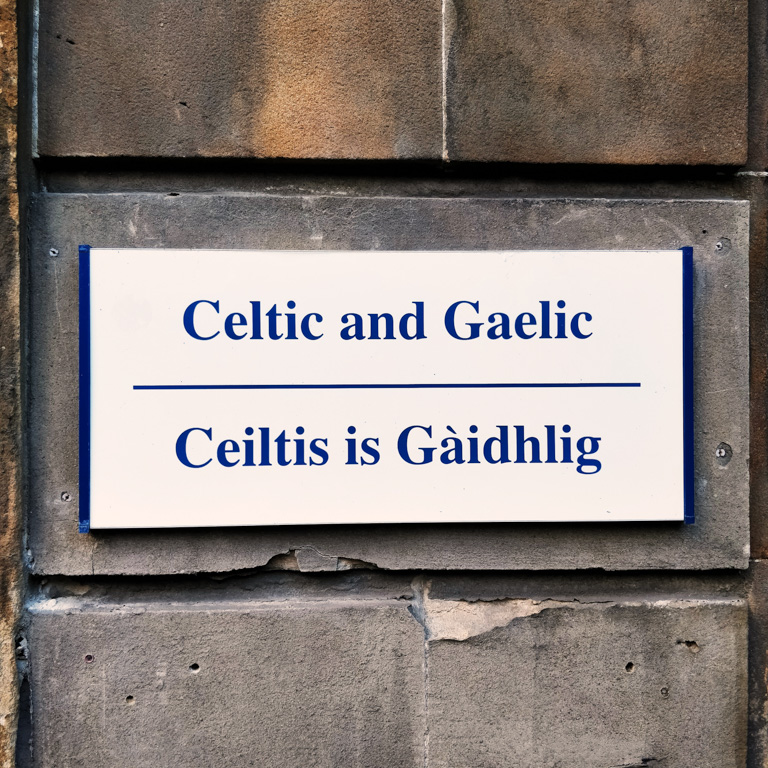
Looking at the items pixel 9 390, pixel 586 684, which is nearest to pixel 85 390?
pixel 9 390

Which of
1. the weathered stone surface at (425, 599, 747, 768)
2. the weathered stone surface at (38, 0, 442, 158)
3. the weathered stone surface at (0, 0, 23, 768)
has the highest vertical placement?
the weathered stone surface at (38, 0, 442, 158)

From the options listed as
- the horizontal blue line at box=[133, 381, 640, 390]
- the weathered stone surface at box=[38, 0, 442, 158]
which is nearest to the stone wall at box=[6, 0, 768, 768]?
the weathered stone surface at box=[38, 0, 442, 158]

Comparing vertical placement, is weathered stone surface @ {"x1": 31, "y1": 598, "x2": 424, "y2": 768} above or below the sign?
below

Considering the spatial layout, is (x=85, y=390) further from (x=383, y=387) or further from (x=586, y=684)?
(x=586, y=684)

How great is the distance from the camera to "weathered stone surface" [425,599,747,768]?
6.52 ft

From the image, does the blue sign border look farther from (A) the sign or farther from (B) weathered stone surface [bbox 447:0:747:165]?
(B) weathered stone surface [bbox 447:0:747:165]

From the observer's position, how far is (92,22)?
6.42 feet

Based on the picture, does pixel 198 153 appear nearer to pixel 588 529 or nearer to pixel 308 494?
pixel 308 494

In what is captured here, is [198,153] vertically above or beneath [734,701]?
above

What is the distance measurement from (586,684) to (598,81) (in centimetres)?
199

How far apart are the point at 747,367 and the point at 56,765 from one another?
2.59 metres

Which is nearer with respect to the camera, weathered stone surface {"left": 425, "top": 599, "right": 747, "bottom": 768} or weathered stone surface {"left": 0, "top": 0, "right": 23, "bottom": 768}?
weathered stone surface {"left": 0, "top": 0, "right": 23, "bottom": 768}

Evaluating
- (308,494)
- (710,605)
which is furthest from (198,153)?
(710,605)

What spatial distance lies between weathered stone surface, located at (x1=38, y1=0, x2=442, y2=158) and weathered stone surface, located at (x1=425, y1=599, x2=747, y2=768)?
159cm
